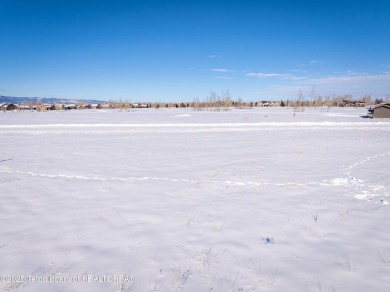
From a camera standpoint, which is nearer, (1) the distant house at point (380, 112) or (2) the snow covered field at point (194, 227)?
(2) the snow covered field at point (194, 227)

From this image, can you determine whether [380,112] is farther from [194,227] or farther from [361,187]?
[194,227]

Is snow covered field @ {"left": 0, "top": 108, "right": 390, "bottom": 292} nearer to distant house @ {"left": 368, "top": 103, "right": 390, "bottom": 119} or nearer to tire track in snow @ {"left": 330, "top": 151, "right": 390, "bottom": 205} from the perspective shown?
tire track in snow @ {"left": 330, "top": 151, "right": 390, "bottom": 205}

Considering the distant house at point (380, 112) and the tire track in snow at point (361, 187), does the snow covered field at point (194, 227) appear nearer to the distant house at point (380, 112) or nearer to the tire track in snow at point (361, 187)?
the tire track in snow at point (361, 187)

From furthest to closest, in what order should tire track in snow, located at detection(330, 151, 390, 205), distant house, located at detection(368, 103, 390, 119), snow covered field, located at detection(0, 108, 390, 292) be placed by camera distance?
distant house, located at detection(368, 103, 390, 119)
tire track in snow, located at detection(330, 151, 390, 205)
snow covered field, located at detection(0, 108, 390, 292)

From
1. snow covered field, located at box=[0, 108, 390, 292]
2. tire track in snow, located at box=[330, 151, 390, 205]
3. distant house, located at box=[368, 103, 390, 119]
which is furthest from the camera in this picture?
distant house, located at box=[368, 103, 390, 119]

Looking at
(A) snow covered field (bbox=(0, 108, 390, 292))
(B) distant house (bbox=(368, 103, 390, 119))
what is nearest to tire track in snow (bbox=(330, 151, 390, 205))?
(A) snow covered field (bbox=(0, 108, 390, 292))

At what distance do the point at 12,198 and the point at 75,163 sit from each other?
134 inches

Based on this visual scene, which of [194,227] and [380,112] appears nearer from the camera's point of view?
[194,227]

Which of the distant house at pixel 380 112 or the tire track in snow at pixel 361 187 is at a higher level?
the distant house at pixel 380 112

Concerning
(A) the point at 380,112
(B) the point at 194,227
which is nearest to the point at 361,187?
(B) the point at 194,227

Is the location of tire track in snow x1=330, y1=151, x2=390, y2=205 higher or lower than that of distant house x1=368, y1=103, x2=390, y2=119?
lower

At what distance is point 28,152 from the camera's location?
11.2 meters

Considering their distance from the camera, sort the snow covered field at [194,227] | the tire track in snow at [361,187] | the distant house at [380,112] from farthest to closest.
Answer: the distant house at [380,112], the tire track in snow at [361,187], the snow covered field at [194,227]

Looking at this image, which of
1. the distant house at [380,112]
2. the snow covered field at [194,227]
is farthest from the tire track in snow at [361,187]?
the distant house at [380,112]
